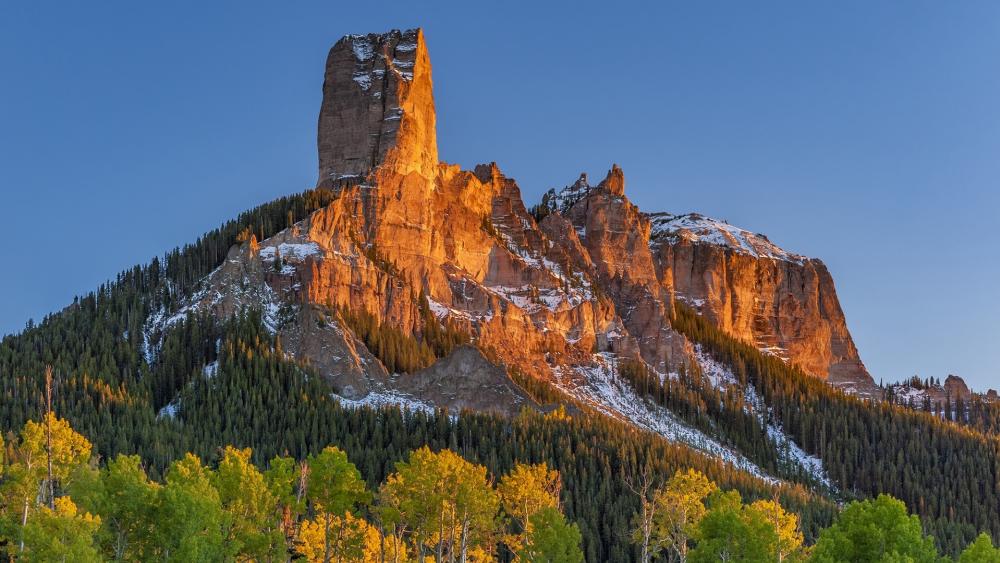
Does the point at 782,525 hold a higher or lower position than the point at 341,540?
higher

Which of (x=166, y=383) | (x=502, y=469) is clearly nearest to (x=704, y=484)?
(x=502, y=469)

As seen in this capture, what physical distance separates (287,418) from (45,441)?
85218mm

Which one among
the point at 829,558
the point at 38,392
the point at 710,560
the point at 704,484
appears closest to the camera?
the point at 829,558

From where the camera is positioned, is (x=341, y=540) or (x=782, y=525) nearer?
(x=341, y=540)

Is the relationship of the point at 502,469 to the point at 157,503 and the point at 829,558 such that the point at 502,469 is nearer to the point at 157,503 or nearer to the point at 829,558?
the point at 157,503

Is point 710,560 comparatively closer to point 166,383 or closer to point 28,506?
point 28,506

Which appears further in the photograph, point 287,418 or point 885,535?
point 287,418

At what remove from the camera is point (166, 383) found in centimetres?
19725

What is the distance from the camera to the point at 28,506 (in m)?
91.4

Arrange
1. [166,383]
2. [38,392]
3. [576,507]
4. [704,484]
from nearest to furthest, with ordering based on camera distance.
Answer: [704,484] → [576,507] → [38,392] → [166,383]

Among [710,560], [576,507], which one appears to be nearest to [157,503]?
[710,560]

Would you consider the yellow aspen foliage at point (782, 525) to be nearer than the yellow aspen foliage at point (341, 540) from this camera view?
No

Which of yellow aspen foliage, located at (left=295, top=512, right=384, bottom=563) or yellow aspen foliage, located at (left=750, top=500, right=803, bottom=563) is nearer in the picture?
yellow aspen foliage, located at (left=295, top=512, right=384, bottom=563)

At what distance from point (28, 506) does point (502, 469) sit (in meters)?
86.0
